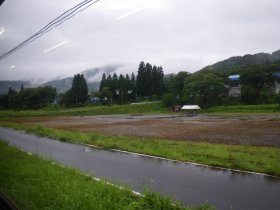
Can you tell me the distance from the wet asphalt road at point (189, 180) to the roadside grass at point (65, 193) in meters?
0.96

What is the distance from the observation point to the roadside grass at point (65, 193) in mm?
6281

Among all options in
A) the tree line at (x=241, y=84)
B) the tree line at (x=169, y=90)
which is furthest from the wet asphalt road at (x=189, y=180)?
the tree line at (x=241, y=84)

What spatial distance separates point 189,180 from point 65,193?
A: 3.85m

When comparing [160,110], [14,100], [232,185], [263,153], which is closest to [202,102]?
[160,110]

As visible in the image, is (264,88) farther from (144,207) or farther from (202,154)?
(144,207)

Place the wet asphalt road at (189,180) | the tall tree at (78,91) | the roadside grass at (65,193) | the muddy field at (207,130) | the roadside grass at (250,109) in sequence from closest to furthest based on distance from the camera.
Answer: the roadside grass at (65,193), the wet asphalt road at (189,180), the muddy field at (207,130), the roadside grass at (250,109), the tall tree at (78,91)

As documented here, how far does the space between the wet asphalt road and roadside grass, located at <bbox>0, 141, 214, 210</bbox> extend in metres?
0.96

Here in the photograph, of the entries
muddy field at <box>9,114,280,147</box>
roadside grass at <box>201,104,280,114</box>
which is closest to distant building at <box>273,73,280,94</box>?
roadside grass at <box>201,104,280,114</box>

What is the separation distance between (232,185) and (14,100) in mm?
108934

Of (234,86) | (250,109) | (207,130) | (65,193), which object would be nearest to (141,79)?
(234,86)

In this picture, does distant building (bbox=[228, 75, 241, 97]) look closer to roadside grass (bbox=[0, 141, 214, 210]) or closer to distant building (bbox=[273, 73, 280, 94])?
distant building (bbox=[273, 73, 280, 94])

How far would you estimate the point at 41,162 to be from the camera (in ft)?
36.7

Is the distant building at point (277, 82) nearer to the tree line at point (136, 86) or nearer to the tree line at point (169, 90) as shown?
the tree line at point (169, 90)

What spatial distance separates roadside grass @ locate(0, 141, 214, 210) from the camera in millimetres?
6281
